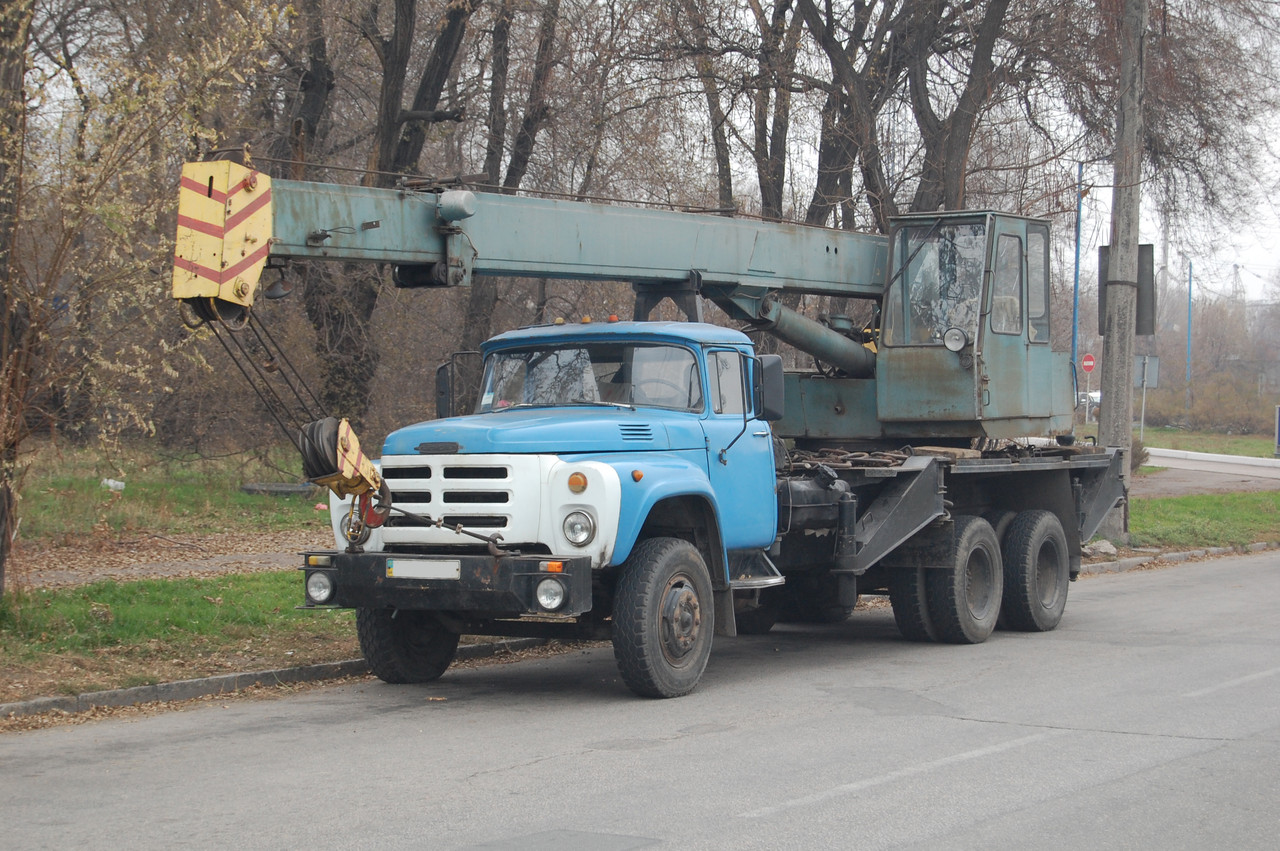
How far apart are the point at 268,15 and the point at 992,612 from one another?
881 cm

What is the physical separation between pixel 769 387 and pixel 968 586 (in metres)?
3.49

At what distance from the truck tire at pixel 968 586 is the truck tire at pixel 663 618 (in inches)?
129

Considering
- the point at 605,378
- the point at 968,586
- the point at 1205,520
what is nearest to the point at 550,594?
the point at 605,378

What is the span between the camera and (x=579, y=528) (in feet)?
Answer: 27.7

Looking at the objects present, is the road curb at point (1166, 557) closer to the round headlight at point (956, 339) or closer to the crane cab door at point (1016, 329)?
the crane cab door at point (1016, 329)

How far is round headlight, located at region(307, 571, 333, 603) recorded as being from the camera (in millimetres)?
8945

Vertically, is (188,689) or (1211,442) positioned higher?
(1211,442)

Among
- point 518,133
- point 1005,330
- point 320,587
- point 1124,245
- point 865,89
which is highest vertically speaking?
point 865,89

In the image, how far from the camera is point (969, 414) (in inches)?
480

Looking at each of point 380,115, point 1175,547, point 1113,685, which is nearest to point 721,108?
point 380,115

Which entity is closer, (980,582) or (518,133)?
(980,582)

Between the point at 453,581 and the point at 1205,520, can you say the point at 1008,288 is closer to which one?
the point at 453,581

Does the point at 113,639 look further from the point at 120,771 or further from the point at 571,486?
the point at 571,486

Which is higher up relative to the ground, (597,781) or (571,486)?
(571,486)
